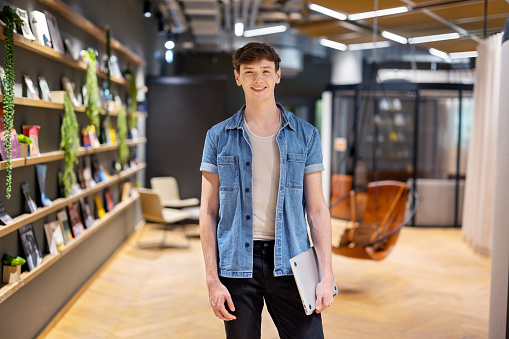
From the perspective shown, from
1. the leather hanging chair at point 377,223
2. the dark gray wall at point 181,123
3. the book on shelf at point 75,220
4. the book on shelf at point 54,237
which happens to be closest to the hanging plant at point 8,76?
the book on shelf at point 54,237

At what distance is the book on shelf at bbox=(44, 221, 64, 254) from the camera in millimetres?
4641

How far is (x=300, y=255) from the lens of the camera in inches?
80.4

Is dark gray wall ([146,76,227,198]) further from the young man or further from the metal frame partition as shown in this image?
the young man

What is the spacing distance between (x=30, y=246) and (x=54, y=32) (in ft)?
5.73

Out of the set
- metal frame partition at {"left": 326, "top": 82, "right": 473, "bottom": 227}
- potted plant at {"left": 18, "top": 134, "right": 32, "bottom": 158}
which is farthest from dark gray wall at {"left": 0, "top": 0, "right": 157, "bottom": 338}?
metal frame partition at {"left": 326, "top": 82, "right": 473, "bottom": 227}

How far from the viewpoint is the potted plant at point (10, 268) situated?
371 cm

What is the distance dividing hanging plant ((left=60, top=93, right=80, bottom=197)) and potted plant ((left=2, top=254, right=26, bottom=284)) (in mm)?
1223

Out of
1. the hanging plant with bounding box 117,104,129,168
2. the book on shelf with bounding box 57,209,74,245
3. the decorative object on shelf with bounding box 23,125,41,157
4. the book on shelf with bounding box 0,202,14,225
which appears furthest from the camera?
the hanging plant with bounding box 117,104,129,168

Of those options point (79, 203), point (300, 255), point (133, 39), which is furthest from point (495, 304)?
point (133, 39)

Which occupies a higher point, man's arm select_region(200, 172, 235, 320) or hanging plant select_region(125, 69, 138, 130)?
hanging plant select_region(125, 69, 138, 130)

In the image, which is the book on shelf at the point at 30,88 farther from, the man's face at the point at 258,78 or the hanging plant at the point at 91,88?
the man's face at the point at 258,78

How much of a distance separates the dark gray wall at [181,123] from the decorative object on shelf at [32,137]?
6029 mm

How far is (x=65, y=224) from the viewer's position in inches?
201

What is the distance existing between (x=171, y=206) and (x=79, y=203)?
3.60 m
